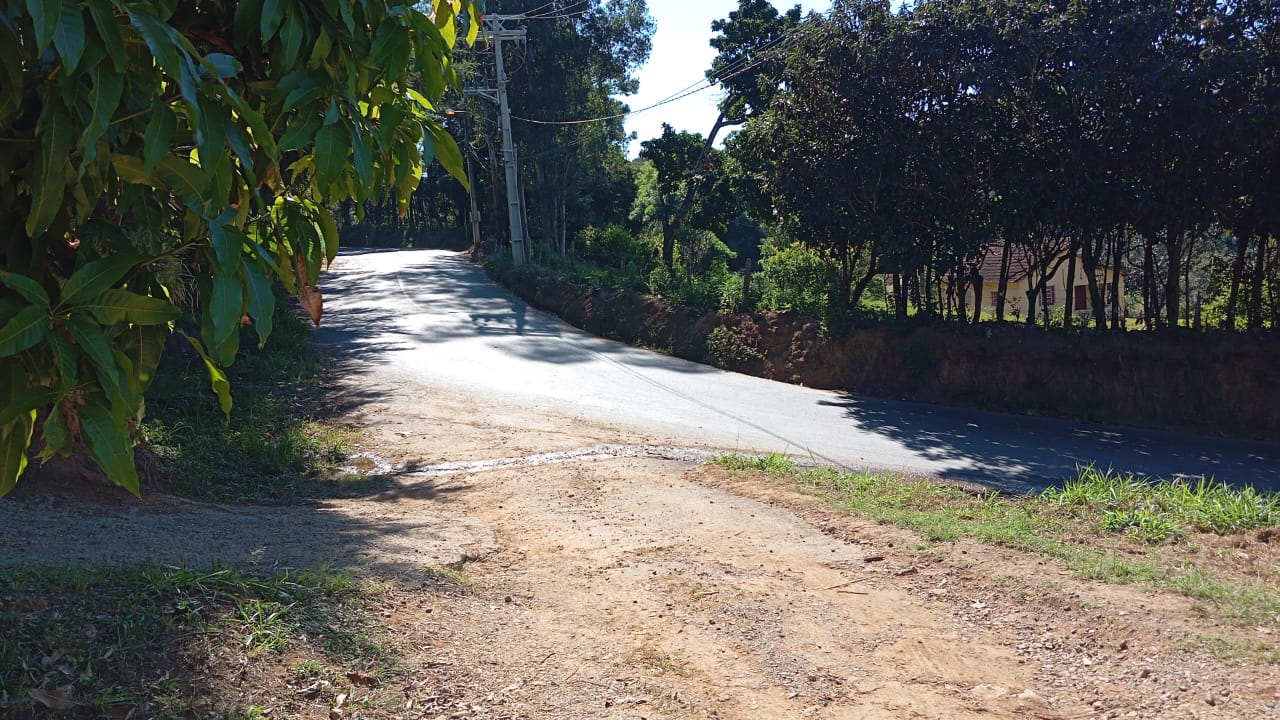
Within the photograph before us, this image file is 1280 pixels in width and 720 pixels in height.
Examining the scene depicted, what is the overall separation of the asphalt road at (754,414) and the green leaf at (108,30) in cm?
892

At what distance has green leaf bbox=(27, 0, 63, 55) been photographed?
2.08m

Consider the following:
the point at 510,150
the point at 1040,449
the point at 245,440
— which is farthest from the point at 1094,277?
the point at 510,150

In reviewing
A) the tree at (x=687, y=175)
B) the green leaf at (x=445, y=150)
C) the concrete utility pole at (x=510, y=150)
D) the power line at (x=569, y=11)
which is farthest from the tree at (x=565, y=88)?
the green leaf at (x=445, y=150)

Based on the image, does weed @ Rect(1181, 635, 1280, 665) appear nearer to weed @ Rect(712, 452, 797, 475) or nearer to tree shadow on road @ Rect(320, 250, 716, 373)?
Answer: weed @ Rect(712, 452, 797, 475)

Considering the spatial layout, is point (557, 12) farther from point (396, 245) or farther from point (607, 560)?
point (607, 560)

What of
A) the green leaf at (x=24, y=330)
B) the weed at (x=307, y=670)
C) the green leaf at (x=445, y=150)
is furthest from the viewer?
the weed at (x=307, y=670)

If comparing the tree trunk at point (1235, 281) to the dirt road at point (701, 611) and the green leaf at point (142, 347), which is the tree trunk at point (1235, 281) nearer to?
the dirt road at point (701, 611)

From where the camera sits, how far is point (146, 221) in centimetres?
277

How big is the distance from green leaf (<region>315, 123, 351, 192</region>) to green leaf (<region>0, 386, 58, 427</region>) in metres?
0.90

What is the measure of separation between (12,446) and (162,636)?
147 cm

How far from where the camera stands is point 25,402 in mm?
2285

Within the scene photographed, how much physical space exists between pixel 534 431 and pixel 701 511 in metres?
4.13

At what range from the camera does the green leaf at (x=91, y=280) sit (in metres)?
2.31

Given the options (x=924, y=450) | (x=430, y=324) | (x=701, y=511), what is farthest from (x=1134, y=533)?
(x=430, y=324)
